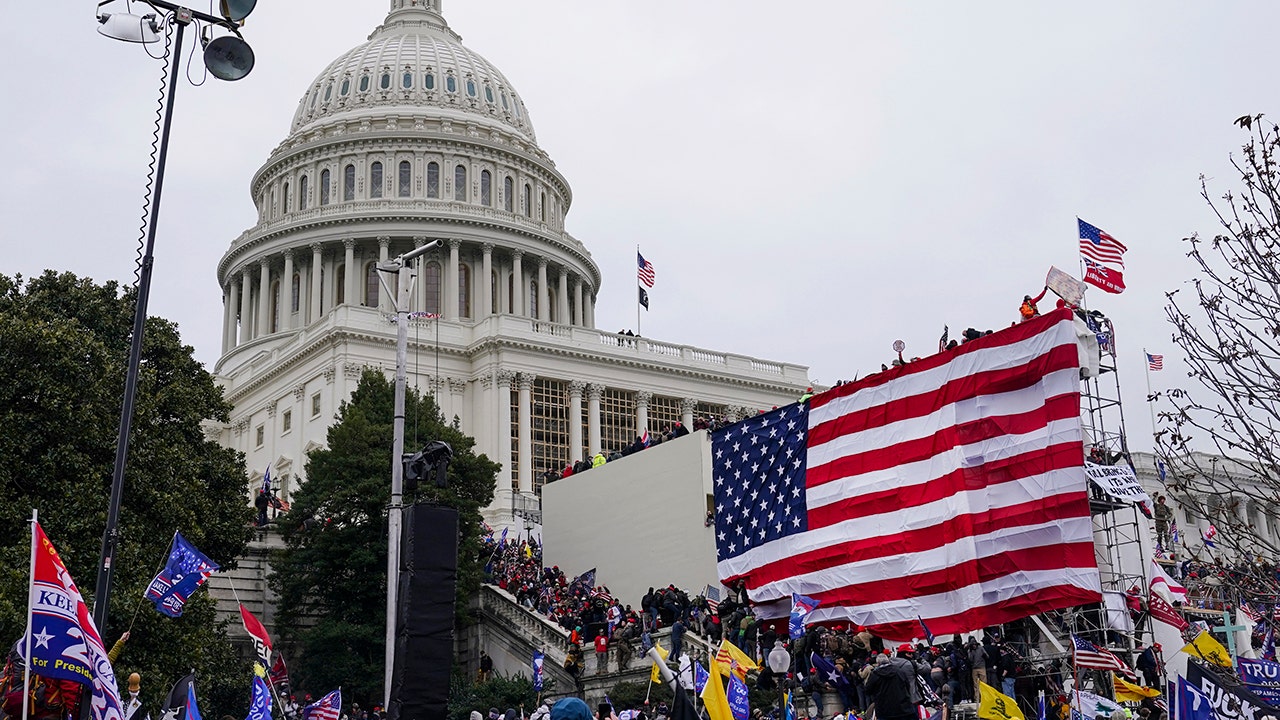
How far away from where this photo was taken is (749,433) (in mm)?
31531

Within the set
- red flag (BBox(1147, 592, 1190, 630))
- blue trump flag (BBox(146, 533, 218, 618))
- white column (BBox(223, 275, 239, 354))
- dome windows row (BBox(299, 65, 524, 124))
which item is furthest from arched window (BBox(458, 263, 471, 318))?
red flag (BBox(1147, 592, 1190, 630))

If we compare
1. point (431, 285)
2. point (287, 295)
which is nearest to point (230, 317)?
point (287, 295)

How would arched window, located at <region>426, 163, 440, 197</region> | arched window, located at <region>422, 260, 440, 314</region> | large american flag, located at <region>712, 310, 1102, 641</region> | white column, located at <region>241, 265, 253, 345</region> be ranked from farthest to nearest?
1. arched window, located at <region>426, 163, 440, 197</region>
2. white column, located at <region>241, 265, 253, 345</region>
3. arched window, located at <region>422, 260, 440, 314</region>
4. large american flag, located at <region>712, 310, 1102, 641</region>

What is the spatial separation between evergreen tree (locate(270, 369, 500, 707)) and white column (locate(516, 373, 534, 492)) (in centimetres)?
2133

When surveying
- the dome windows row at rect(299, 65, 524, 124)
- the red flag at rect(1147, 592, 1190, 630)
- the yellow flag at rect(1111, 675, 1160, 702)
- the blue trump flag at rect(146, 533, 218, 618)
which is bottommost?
the yellow flag at rect(1111, 675, 1160, 702)

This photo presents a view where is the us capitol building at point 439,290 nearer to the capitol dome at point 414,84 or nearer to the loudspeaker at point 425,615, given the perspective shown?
the capitol dome at point 414,84

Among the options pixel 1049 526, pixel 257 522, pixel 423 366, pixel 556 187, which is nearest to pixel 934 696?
pixel 1049 526

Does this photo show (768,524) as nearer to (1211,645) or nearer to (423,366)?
(1211,645)

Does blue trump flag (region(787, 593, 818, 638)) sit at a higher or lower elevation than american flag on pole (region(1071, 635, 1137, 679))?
higher

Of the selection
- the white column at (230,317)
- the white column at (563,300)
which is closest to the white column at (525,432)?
the white column at (563,300)

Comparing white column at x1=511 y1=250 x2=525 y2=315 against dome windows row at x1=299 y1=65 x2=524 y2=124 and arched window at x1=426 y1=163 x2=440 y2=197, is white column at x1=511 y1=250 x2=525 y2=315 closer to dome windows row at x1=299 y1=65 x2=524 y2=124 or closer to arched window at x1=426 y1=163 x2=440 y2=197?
arched window at x1=426 y1=163 x2=440 y2=197

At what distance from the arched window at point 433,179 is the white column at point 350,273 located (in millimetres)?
6974

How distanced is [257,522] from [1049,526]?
31435 mm

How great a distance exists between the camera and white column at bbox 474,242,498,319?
89438mm
